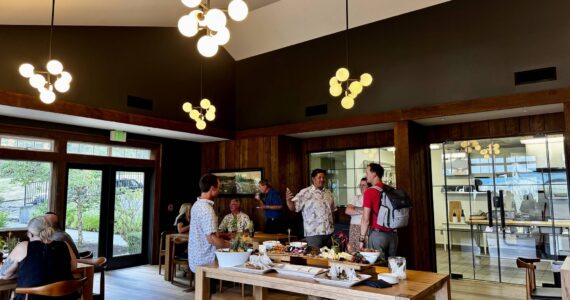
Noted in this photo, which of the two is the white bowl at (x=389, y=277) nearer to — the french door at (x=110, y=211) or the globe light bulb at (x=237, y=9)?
the globe light bulb at (x=237, y=9)

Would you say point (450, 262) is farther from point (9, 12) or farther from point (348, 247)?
point (9, 12)

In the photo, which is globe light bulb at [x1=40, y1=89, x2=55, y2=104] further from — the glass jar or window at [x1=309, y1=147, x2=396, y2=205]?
window at [x1=309, y1=147, x2=396, y2=205]

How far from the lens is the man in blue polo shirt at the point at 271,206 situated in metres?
6.56

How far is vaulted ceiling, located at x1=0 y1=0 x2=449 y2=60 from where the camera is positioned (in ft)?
15.6

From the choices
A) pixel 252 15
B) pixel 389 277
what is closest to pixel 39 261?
pixel 389 277

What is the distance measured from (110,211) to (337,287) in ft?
19.3

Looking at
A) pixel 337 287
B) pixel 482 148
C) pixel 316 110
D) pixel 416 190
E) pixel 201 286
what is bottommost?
pixel 201 286

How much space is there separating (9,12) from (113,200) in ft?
11.8

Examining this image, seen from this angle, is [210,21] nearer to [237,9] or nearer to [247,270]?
[237,9]

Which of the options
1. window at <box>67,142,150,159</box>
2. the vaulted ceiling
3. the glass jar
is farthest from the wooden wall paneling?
window at <box>67,142,150,159</box>

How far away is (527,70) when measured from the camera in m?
5.01

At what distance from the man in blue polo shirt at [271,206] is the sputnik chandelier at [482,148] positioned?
10.3 ft

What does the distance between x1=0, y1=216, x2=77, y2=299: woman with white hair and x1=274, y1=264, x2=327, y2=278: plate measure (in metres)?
1.58

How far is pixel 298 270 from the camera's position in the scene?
8.34 ft
